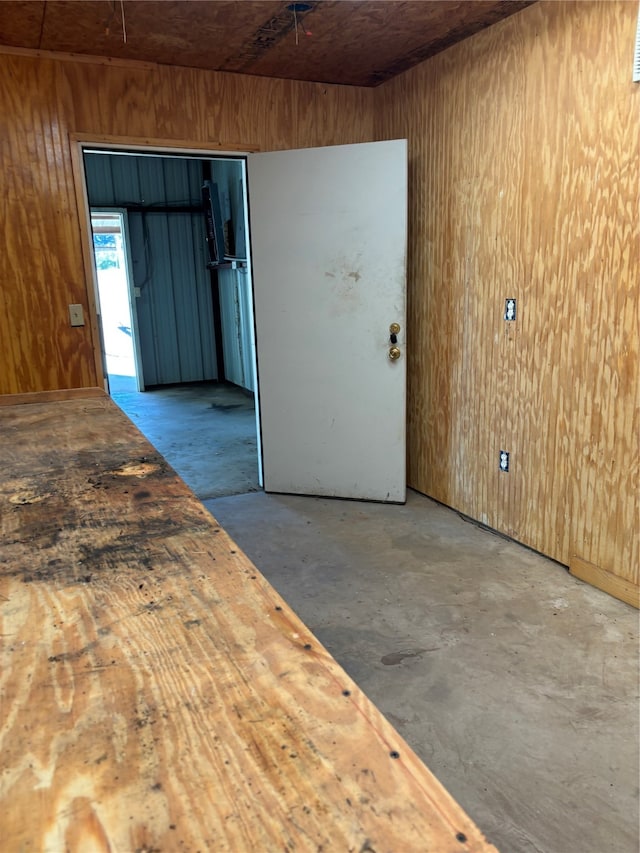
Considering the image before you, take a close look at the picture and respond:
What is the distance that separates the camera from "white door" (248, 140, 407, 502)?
11.6 feet

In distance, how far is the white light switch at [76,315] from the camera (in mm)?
3383

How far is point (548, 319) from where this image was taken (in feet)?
9.20

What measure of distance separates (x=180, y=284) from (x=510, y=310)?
6012mm

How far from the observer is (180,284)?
320 inches

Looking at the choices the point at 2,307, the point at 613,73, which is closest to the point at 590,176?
the point at 613,73

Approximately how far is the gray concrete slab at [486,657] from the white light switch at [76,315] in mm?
1438

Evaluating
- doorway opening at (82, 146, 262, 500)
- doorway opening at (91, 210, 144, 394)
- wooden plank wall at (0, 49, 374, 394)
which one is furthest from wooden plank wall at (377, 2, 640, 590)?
doorway opening at (91, 210, 144, 394)

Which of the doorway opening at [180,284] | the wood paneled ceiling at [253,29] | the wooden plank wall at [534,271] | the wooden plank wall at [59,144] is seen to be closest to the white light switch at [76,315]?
the wooden plank wall at [59,144]

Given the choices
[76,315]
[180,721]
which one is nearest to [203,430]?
[76,315]

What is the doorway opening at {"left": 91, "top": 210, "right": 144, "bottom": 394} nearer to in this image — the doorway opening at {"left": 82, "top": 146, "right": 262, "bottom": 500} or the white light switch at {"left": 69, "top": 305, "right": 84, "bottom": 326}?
the doorway opening at {"left": 82, "top": 146, "right": 262, "bottom": 500}

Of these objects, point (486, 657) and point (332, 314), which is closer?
point (486, 657)

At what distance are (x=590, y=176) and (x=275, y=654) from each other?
2.46m

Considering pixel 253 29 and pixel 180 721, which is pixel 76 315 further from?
pixel 180 721

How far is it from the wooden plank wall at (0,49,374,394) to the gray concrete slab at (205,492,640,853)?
1.47 meters
